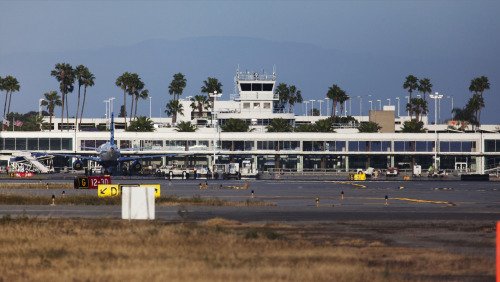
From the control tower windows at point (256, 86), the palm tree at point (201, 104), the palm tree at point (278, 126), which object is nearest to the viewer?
the control tower windows at point (256, 86)

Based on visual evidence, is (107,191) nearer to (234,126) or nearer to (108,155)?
(108,155)

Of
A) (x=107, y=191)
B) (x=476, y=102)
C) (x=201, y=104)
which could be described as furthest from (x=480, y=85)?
(x=107, y=191)

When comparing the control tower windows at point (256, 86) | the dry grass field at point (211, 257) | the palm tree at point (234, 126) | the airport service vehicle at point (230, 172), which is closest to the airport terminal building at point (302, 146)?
the palm tree at point (234, 126)

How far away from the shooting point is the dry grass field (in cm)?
1902

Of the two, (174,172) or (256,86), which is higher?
(256,86)

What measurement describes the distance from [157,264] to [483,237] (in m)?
15.4

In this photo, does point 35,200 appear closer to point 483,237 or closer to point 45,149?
point 483,237

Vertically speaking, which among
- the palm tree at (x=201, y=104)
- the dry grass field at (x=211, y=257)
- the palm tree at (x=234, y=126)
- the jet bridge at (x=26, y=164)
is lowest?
the dry grass field at (x=211, y=257)

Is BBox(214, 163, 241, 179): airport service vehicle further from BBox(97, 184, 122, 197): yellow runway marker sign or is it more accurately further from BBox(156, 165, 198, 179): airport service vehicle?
BBox(97, 184, 122, 197): yellow runway marker sign

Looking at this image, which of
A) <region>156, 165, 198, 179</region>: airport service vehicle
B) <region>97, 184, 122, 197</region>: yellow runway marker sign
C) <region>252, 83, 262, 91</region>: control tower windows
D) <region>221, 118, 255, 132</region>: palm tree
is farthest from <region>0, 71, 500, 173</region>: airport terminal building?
<region>97, 184, 122, 197</region>: yellow runway marker sign

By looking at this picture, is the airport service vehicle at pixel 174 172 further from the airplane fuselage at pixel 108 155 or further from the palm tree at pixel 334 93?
the palm tree at pixel 334 93

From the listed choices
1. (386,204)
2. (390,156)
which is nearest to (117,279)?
(386,204)

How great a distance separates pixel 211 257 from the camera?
A: 22.1 meters

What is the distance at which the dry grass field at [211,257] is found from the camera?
19.0 meters
